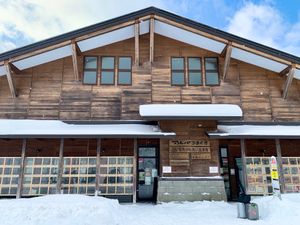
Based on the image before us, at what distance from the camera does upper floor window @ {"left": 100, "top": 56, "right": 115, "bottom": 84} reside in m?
12.5

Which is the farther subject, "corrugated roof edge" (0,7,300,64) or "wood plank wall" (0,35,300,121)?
"wood plank wall" (0,35,300,121)

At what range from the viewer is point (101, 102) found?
12.1 m

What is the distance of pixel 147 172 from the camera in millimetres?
12352

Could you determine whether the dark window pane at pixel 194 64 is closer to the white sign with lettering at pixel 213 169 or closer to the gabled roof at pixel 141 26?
the gabled roof at pixel 141 26

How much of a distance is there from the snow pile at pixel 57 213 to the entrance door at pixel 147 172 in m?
5.39

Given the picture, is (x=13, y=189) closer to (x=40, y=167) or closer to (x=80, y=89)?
(x=40, y=167)

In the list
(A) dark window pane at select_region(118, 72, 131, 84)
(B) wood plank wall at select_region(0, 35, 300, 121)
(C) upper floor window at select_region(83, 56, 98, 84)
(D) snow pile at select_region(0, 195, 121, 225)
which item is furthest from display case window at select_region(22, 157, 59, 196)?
(A) dark window pane at select_region(118, 72, 131, 84)

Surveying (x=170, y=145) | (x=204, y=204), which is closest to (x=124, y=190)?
(x=170, y=145)

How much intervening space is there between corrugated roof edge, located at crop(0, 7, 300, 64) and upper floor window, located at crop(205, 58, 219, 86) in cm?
141

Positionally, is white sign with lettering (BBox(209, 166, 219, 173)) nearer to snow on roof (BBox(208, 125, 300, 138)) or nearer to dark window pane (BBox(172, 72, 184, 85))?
snow on roof (BBox(208, 125, 300, 138))

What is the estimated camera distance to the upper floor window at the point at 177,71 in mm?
12523

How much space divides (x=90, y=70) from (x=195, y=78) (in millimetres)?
5161

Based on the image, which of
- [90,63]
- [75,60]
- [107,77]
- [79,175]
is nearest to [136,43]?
[107,77]

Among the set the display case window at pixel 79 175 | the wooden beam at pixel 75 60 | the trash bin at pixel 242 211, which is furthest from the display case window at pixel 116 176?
the trash bin at pixel 242 211
